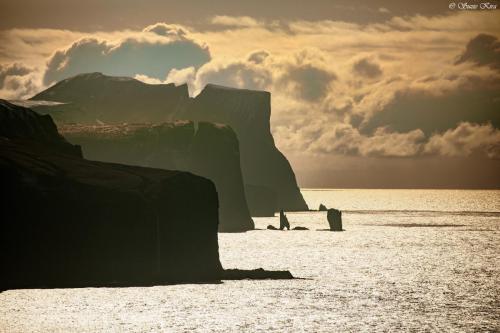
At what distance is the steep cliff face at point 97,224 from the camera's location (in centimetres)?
7025

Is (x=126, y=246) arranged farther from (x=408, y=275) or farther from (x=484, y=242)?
(x=484, y=242)

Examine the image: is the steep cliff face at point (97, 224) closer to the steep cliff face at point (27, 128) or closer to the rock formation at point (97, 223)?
the rock formation at point (97, 223)

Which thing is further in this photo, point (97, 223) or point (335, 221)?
point (335, 221)

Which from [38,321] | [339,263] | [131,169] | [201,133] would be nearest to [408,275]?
[339,263]

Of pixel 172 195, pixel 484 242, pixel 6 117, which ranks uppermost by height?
pixel 6 117

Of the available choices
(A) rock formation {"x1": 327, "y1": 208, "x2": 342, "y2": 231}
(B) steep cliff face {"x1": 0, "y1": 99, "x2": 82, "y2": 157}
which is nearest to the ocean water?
(B) steep cliff face {"x1": 0, "y1": 99, "x2": 82, "y2": 157}

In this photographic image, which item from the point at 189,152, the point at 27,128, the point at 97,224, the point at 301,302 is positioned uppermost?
the point at 189,152

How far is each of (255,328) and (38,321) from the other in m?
13.6

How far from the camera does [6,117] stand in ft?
279

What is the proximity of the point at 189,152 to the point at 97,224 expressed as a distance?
102812 mm

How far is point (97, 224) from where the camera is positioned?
7194 cm

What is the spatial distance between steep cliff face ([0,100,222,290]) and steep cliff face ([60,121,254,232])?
290ft

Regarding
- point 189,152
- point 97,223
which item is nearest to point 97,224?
point 97,223

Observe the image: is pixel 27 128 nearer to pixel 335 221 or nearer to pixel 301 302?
pixel 301 302
